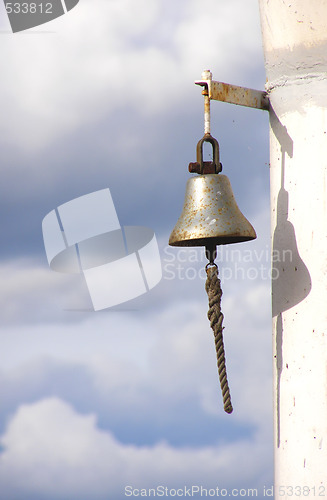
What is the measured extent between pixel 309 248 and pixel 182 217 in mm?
695

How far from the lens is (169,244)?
4.41 meters

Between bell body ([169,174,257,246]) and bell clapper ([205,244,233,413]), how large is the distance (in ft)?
0.58

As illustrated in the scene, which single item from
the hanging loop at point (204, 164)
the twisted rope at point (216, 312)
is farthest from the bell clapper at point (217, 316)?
the hanging loop at point (204, 164)

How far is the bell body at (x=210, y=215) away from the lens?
4.21 metres

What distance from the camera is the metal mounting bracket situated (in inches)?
172

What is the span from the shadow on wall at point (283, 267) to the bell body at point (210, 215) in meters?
0.18

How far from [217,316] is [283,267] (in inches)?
19.0

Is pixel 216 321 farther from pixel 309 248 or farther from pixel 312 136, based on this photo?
pixel 312 136

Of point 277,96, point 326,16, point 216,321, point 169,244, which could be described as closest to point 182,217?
point 169,244

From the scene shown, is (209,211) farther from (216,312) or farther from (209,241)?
(216,312)

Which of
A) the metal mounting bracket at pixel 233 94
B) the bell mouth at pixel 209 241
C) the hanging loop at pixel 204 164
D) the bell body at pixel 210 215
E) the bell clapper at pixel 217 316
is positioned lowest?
the bell clapper at pixel 217 316

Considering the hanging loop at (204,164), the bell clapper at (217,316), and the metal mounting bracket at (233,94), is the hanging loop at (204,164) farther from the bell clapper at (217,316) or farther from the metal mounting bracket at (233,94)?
the bell clapper at (217,316)

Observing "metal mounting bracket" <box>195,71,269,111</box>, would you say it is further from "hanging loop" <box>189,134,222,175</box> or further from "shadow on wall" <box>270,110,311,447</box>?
"hanging loop" <box>189,134,222,175</box>

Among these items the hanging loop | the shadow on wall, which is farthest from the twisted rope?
the hanging loop
